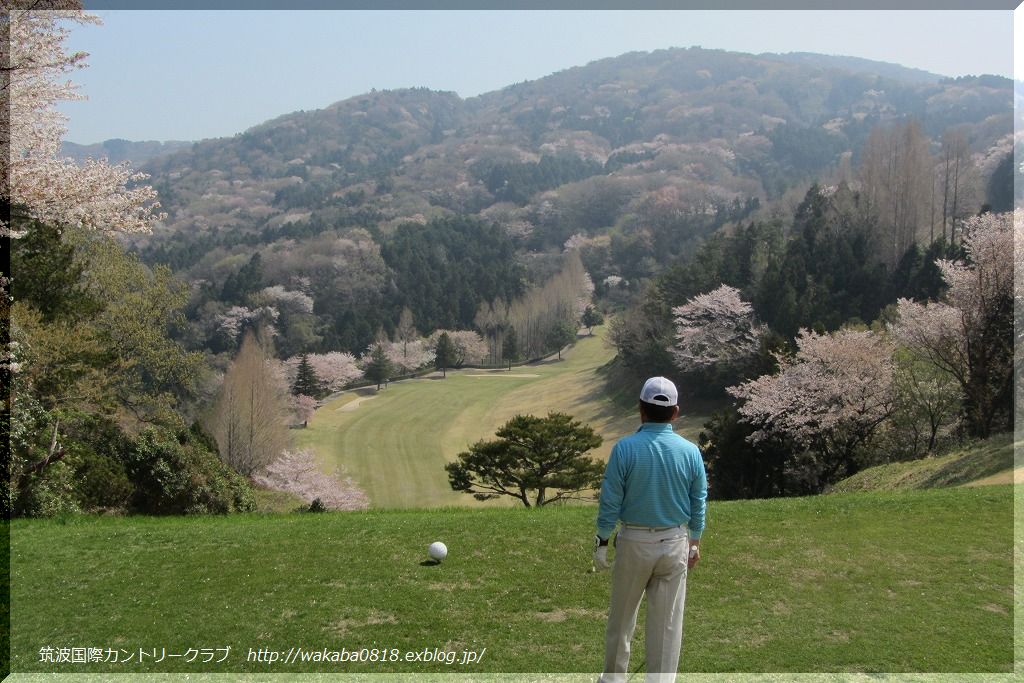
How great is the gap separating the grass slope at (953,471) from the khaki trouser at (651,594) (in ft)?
30.1

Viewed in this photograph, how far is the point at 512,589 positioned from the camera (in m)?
8.02

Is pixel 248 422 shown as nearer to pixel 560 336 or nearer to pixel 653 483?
pixel 653 483

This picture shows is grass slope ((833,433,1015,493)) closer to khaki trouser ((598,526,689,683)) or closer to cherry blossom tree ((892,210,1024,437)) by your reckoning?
cherry blossom tree ((892,210,1024,437))

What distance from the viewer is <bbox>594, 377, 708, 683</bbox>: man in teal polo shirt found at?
4.77m

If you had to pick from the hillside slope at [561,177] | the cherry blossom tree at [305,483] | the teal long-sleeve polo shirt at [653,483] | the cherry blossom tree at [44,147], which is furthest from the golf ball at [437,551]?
the hillside slope at [561,177]

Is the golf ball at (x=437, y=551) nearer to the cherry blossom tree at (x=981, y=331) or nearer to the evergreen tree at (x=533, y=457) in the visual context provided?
the evergreen tree at (x=533, y=457)

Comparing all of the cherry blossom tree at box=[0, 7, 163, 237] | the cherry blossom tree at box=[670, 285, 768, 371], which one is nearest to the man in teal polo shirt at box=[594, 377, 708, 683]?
the cherry blossom tree at box=[0, 7, 163, 237]

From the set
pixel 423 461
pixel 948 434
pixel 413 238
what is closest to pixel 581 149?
pixel 413 238

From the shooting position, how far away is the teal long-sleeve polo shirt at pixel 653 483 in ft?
15.6

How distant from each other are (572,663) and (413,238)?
319 feet

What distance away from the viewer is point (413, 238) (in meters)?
102

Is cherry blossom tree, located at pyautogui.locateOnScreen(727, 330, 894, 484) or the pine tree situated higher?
cherry blossom tree, located at pyautogui.locateOnScreen(727, 330, 894, 484)

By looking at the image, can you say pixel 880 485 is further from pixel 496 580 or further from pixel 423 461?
pixel 423 461

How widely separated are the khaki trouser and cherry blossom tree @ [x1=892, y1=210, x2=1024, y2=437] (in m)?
17.9
